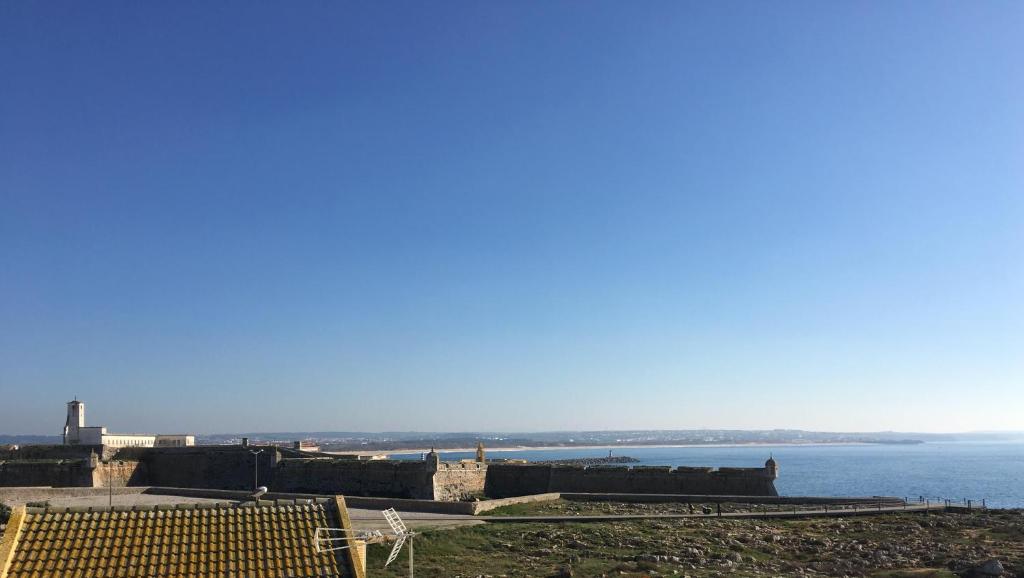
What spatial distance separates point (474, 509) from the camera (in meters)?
33.8

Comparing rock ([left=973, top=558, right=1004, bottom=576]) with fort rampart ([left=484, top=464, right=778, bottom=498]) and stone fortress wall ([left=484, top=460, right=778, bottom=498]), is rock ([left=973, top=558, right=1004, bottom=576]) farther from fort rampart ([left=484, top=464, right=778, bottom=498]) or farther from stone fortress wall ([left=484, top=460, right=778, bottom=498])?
fort rampart ([left=484, top=464, right=778, bottom=498])

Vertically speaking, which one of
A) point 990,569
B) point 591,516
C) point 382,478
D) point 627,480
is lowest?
point 591,516

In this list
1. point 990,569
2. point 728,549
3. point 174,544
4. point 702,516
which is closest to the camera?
point 174,544

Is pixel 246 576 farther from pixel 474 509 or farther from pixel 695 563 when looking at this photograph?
pixel 474 509

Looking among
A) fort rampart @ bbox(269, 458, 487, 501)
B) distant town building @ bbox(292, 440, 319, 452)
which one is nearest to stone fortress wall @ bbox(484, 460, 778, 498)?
fort rampart @ bbox(269, 458, 487, 501)

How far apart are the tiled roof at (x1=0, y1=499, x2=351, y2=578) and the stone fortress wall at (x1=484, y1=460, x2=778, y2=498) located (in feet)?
101

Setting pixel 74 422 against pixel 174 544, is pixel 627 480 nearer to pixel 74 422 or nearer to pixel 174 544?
pixel 174 544

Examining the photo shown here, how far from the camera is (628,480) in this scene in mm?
42812

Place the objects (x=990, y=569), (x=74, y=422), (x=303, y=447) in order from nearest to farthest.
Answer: (x=990, y=569), (x=74, y=422), (x=303, y=447)

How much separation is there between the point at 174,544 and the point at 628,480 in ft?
112

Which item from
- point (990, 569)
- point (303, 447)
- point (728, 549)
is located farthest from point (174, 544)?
point (303, 447)

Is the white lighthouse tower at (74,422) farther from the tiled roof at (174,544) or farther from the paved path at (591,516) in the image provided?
the tiled roof at (174,544)

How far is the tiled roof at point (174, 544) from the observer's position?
1070cm

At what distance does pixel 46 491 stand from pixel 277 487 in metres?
11.6
